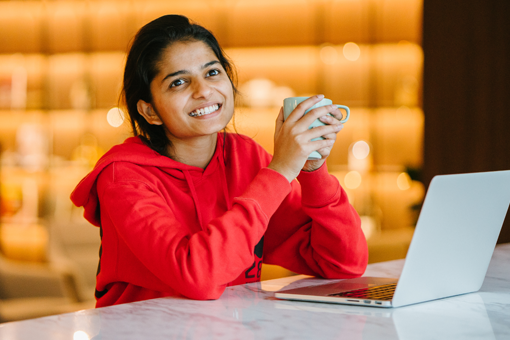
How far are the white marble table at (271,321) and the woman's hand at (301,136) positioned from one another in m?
0.24

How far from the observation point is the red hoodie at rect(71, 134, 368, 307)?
858 mm

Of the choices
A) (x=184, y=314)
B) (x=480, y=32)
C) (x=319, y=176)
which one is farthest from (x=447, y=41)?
(x=184, y=314)

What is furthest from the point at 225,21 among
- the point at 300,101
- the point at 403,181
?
the point at 300,101

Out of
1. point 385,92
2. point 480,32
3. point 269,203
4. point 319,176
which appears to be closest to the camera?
point 269,203

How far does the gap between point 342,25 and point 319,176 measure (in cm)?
274

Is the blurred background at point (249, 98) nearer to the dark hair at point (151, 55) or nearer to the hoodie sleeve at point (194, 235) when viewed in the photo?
the dark hair at point (151, 55)

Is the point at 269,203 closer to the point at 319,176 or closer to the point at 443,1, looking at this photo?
the point at 319,176

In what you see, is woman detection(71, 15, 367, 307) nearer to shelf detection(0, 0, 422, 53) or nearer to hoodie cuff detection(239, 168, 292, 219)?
hoodie cuff detection(239, 168, 292, 219)

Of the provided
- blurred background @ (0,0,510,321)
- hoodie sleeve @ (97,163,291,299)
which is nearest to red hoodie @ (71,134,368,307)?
hoodie sleeve @ (97,163,291,299)

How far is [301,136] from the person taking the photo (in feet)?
2.95

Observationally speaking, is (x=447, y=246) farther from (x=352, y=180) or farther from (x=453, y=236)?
(x=352, y=180)

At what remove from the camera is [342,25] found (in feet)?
11.5

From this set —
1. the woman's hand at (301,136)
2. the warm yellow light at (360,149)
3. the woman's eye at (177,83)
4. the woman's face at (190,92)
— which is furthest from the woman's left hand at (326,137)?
the warm yellow light at (360,149)

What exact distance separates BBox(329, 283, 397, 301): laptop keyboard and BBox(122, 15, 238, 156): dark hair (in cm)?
58
